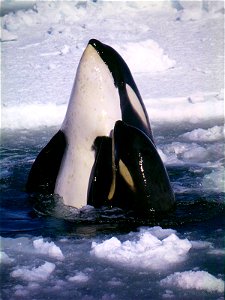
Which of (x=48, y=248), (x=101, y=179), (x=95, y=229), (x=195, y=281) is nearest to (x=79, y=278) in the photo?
(x=48, y=248)

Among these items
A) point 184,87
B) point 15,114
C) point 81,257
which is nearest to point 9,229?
point 81,257

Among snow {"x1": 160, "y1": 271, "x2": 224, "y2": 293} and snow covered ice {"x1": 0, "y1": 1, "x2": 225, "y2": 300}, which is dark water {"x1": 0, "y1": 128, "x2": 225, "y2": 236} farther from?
snow {"x1": 160, "y1": 271, "x2": 224, "y2": 293}

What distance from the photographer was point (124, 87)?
5461 millimetres

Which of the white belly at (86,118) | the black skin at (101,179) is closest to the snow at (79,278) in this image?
the black skin at (101,179)

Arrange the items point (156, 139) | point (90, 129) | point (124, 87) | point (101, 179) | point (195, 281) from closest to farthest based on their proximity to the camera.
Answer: point (195, 281) < point (101, 179) < point (90, 129) < point (124, 87) < point (156, 139)

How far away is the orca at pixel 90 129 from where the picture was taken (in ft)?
16.9

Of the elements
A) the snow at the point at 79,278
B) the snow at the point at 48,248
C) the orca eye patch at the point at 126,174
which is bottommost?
the snow at the point at 48,248

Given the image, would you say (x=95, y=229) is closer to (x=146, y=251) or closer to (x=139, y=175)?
(x=139, y=175)

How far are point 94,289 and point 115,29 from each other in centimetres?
1276

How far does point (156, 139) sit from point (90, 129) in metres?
3.03

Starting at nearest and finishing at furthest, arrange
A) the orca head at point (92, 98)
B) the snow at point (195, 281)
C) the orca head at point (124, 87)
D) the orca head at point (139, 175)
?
the snow at point (195, 281), the orca head at point (139, 175), the orca head at point (92, 98), the orca head at point (124, 87)

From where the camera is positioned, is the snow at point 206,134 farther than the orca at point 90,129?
Yes

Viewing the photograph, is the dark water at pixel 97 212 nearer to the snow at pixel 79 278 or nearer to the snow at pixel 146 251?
the snow at pixel 146 251

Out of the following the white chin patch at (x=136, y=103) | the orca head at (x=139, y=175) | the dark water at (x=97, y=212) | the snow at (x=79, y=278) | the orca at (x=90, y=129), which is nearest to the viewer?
the snow at (x=79, y=278)
